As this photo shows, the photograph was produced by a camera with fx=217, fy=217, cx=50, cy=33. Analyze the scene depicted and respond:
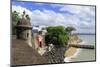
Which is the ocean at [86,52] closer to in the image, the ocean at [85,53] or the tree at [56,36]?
the ocean at [85,53]

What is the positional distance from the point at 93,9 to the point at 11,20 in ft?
3.70

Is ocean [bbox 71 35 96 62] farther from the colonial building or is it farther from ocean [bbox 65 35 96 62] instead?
the colonial building

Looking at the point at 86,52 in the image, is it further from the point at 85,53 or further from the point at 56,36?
the point at 56,36

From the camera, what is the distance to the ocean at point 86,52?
9.43ft

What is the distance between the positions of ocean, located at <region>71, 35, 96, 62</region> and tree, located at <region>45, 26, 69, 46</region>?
0.77 feet

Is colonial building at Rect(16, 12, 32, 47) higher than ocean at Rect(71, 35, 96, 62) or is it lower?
higher

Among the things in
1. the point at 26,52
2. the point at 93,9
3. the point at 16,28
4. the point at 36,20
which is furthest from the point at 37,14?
the point at 93,9

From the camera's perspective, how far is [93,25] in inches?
116

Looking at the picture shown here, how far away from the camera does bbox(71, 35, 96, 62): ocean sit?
9.43 ft

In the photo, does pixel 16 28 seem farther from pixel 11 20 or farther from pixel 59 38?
pixel 59 38

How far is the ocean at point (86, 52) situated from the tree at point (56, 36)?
0.23m

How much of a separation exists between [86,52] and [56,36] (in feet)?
1.59

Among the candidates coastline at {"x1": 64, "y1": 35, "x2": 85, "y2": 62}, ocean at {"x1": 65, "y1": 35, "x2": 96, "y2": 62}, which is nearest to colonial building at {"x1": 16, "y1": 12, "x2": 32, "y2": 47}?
coastline at {"x1": 64, "y1": 35, "x2": 85, "y2": 62}

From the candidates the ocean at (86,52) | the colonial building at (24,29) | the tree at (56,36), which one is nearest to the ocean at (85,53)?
the ocean at (86,52)
